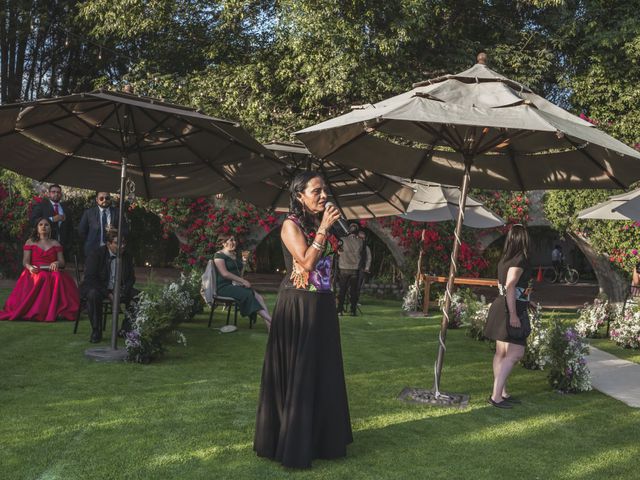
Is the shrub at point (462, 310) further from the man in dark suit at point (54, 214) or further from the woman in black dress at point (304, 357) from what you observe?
the woman in black dress at point (304, 357)

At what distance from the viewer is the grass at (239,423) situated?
4.30 metres

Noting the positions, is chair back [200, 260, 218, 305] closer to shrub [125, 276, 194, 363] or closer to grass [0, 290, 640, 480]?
grass [0, 290, 640, 480]

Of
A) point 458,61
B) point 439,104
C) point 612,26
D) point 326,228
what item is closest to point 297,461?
point 326,228

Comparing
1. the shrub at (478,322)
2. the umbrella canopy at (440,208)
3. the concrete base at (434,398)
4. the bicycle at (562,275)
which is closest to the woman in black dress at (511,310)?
the concrete base at (434,398)

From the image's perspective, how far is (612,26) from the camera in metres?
18.1

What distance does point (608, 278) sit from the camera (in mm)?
16469

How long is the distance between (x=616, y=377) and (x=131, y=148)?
6.30 metres

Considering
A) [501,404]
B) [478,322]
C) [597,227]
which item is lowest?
[501,404]

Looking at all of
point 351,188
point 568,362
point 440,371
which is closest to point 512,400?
point 440,371

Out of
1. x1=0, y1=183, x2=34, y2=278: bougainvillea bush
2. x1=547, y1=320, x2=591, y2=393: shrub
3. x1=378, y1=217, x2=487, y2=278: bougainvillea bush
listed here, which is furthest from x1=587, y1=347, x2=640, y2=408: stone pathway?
x1=0, y1=183, x2=34, y2=278: bougainvillea bush

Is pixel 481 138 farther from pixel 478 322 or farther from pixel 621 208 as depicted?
pixel 478 322

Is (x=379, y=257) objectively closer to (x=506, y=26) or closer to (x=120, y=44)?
(x=506, y=26)

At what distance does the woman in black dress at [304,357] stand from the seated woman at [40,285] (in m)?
7.00

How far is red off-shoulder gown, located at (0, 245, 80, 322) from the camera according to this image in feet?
33.3
